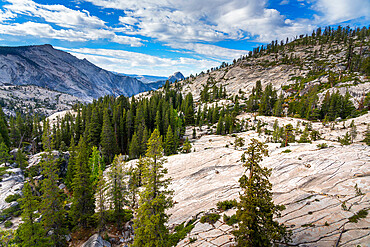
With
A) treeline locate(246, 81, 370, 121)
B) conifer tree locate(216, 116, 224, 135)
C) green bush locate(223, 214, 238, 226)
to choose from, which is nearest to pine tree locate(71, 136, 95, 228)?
green bush locate(223, 214, 238, 226)

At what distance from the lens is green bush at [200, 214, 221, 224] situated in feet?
69.8

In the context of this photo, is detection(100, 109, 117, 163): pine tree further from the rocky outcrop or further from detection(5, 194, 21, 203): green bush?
detection(5, 194, 21, 203): green bush

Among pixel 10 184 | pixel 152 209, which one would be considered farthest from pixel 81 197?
pixel 10 184

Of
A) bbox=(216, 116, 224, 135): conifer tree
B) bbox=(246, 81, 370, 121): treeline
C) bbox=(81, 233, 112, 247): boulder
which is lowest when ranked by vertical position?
bbox=(81, 233, 112, 247): boulder

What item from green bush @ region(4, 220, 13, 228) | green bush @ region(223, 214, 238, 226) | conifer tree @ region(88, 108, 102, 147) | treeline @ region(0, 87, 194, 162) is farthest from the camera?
conifer tree @ region(88, 108, 102, 147)

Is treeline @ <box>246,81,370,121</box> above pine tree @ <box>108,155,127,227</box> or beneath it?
above

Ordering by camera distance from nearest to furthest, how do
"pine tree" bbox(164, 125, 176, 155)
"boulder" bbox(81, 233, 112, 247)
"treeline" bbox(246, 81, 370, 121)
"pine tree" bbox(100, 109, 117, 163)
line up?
"boulder" bbox(81, 233, 112, 247) < "pine tree" bbox(164, 125, 176, 155) < "pine tree" bbox(100, 109, 117, 163) < "treeline" bbox(246, 81, 370, 121)

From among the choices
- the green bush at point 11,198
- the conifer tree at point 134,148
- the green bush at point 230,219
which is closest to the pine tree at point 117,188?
the green bush at point 230,219

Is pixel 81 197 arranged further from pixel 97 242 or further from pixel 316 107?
pixel 316 107

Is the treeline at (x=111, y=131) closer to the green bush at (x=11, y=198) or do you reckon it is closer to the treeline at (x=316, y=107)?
the green bush at (x=11, y=198)

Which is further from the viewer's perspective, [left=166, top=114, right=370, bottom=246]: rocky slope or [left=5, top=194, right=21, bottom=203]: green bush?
[left=5, top=194, right=21, bottom=203]: green bush

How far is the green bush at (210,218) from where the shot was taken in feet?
69.8

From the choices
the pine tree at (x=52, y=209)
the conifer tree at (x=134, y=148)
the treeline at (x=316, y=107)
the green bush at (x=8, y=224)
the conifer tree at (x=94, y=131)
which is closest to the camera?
the pine tree at (x=52, y=209)

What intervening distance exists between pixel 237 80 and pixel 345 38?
5186 inches
